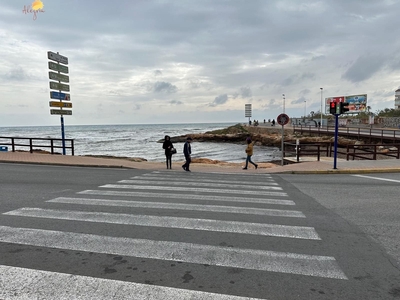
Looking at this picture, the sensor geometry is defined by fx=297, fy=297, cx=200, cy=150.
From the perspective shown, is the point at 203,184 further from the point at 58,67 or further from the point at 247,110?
the point at 247,110

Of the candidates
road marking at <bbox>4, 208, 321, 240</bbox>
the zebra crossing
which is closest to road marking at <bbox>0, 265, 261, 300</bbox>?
the zebra crossing

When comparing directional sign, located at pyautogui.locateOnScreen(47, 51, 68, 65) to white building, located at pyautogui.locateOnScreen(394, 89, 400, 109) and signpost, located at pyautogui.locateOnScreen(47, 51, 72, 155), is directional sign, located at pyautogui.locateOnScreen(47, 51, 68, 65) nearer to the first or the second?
signpost, located at pyautogui.locateOnScreen(47, 51, 72, 155)

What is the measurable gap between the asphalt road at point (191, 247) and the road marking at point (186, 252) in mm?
14

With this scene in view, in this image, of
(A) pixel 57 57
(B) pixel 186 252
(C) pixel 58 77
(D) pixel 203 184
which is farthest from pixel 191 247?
(A) pixel 57 57

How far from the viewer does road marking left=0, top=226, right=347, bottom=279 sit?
3770mm

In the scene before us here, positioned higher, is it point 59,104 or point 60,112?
point 59,104

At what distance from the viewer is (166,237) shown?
475cm

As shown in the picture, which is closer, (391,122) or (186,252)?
(186,252)

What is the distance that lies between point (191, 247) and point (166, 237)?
565 mm

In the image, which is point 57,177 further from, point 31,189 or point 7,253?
point 7,253

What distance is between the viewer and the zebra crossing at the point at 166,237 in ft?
10.7

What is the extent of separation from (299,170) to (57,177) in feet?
34.0

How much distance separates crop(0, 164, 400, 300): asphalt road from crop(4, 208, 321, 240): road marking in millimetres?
19

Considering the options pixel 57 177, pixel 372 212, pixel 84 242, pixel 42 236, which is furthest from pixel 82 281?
pixel 57 177
